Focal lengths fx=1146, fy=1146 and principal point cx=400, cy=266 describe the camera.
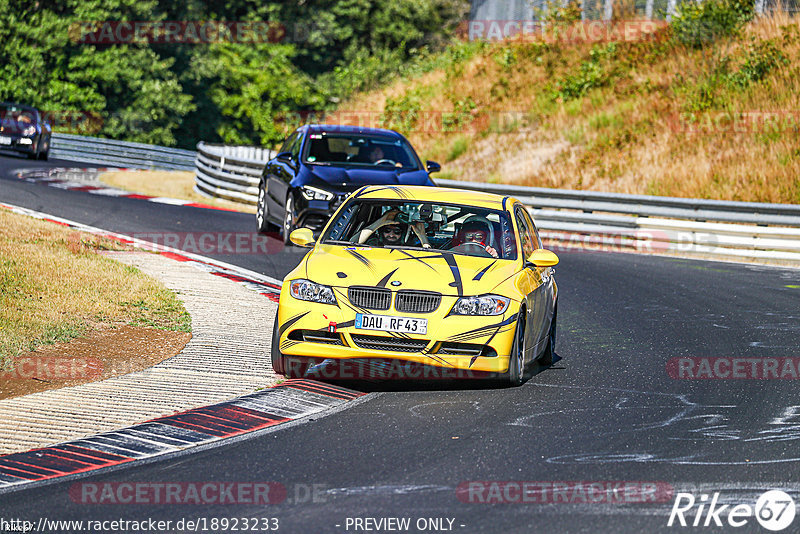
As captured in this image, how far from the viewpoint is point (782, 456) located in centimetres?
704

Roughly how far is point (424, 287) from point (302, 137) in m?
9.56

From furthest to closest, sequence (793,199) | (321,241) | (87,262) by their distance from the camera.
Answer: (793,199), (87,262), (321,241)

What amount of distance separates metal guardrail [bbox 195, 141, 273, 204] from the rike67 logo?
62.9 feet

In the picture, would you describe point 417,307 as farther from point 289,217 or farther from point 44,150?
point 44,150

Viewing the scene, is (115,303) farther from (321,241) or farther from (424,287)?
(424,287)

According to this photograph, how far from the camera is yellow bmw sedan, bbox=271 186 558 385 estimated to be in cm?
841

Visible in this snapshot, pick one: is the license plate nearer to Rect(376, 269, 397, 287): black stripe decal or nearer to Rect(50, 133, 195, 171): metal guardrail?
Rect(376, 269, 397, 287): black stripe decal

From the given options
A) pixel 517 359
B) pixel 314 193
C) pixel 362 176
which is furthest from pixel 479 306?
pixel 362 176

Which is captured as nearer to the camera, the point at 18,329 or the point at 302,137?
the point at 18,329

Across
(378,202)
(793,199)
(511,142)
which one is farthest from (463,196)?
(511,142)

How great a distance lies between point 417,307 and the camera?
847 centimetres

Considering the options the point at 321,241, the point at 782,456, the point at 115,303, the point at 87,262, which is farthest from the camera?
the point at 87,262

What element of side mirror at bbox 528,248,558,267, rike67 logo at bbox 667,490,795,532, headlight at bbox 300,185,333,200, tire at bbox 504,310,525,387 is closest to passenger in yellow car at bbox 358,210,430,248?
side mirror at bbox 528,248,558,267

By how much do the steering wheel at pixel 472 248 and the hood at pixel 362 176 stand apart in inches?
254
